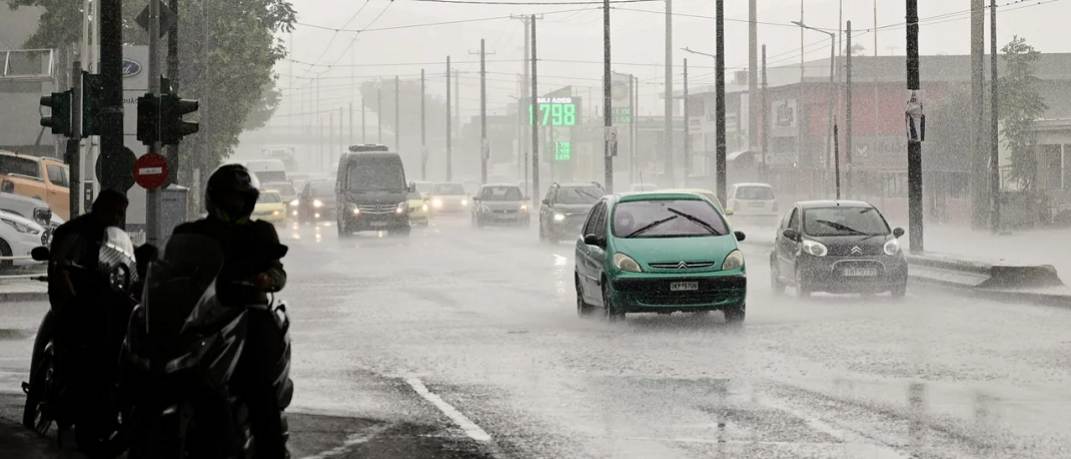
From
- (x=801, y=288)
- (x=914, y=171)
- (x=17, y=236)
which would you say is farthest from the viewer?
(x=914, y=171)

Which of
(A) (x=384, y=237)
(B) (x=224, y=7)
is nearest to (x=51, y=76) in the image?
(B) (x=224, y=7)

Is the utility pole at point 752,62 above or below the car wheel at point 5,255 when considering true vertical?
above

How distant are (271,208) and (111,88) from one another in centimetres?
3515

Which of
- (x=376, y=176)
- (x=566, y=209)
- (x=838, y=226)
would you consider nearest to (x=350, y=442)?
(x=838, y=226)

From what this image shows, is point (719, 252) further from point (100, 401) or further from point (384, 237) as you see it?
point (384, 237)

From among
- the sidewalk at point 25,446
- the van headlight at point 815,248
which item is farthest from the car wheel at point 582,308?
the sidewalk at point 25,446

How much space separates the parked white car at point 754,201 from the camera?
53.4 metres

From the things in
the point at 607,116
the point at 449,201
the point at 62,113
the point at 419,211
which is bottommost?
the point at 419,211

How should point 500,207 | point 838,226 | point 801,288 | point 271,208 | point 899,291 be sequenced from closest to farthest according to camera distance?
point 899,291, point 801,288, point 838,226, point 271,208, point 500,207

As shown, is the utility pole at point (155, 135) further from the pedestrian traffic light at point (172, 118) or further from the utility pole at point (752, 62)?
the utility pole at point (752, 62)

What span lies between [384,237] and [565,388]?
34.7 m

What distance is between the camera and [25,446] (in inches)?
362

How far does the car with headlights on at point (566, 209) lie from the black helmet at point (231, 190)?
108 ft

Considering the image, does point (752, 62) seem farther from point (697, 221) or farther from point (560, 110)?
point (697, 221)
